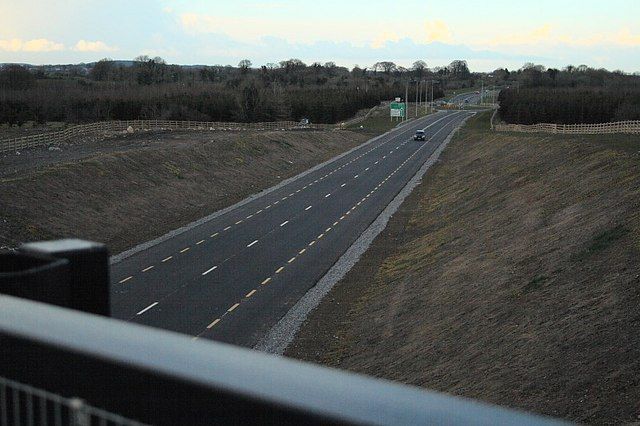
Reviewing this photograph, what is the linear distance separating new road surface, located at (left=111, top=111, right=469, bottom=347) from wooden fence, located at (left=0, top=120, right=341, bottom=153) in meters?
23.2

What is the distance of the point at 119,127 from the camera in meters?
90.5

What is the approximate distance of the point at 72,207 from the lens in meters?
41.7

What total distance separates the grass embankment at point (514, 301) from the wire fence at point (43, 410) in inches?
441

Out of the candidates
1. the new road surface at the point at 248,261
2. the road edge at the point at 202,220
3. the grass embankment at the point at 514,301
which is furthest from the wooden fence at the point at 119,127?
the grass embankment at the point at 514,301

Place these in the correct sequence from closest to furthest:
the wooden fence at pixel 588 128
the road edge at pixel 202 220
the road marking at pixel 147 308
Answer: the road marking at pixel 147 308
the road edge at pixel 202 220
the wooden fence at pixel 588 128

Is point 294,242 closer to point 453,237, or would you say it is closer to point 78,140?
point 453,237

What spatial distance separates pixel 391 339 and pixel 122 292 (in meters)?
9.93

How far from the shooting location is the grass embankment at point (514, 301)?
52.2 ft

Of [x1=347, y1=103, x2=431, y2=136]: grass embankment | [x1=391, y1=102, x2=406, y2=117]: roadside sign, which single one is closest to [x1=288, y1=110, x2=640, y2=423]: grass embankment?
[x1=347, y1=103, x2=431, y2=136]: grass embankment

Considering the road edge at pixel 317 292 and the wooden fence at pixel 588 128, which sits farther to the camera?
the wooden fence at pixel 588 128

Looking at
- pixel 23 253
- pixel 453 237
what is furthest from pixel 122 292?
pixel 23 253

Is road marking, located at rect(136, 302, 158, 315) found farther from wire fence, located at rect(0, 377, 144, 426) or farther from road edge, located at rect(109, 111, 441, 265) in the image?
wire fence, located at rect(0, 377, 144, 426)

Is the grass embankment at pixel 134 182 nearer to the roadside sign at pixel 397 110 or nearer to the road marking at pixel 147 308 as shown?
the road marking at pixel 147 308

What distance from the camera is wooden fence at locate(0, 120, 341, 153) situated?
65988 millimetres
